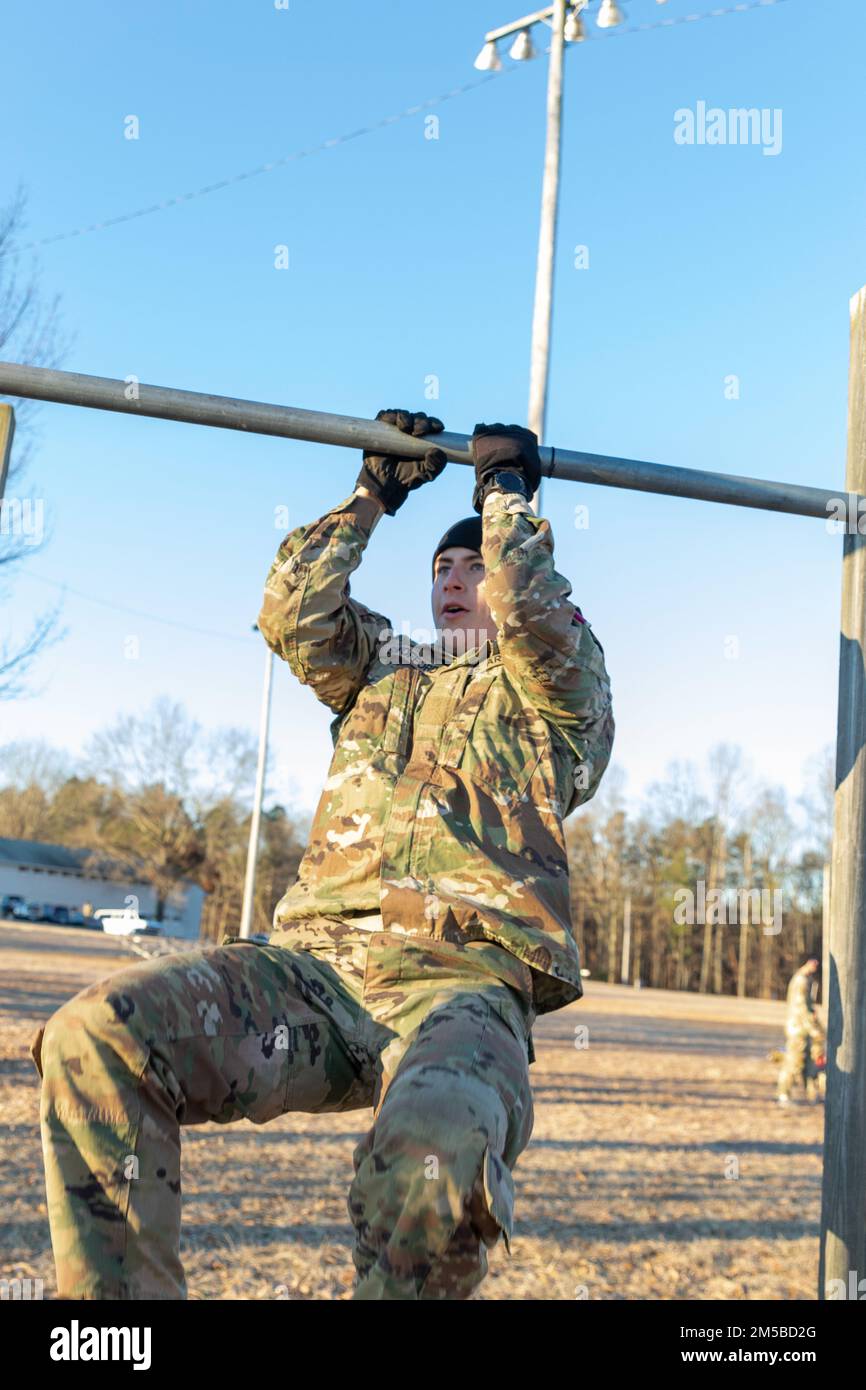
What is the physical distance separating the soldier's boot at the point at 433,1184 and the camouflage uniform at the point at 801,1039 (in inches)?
520

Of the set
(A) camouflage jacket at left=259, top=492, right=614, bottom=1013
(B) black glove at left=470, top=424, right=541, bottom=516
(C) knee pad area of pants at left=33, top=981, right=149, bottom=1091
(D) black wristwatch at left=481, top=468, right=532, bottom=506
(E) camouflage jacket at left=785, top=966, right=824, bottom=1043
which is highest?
(B) black glove at left=470, top=424, right=541, bottom=516

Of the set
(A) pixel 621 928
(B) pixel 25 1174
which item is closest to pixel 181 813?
(A) pixel 621 928

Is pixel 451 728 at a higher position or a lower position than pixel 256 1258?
higher

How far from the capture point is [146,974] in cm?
224

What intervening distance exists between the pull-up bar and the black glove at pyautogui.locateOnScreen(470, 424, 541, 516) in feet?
0.12

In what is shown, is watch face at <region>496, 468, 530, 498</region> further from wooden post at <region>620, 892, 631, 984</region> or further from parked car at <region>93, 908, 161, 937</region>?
wooden post at <region>620, 892, 631, 984</region>

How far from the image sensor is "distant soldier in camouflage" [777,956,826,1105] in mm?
14578

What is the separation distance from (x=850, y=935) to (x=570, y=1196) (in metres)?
6.08

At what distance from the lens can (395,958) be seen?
2463 mm

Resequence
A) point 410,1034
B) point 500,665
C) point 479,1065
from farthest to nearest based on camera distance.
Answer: point 500,665 → point 410,1034 → point 479,1065

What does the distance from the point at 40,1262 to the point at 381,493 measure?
14.2 feet

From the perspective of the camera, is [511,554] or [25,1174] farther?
[25,1174]

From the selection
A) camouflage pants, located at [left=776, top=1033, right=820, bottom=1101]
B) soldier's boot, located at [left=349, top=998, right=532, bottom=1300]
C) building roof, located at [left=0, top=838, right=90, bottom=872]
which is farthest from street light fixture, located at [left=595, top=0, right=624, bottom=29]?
building roof, located at [left=0, top=838, right=90, bottom=872]
